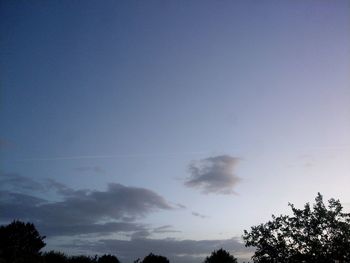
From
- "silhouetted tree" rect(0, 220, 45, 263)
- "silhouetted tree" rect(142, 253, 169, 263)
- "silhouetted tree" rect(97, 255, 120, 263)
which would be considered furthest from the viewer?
"silhouetted tree" rect(142, 253, 169, 263)

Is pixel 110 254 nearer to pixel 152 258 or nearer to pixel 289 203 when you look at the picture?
pixel 152 258

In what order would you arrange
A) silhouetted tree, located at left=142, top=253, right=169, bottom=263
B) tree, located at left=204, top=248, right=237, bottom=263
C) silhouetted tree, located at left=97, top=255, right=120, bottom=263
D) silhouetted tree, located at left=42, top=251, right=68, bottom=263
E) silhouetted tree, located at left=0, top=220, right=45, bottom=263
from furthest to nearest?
silhouetted tree, located at left=142, top=253, right=169, bottom=263
silhouetted tree, located at left=97, top=255, right=120, bottom=263
silhouetted tree, located at left=0, top=220, right=45, bottom=263
tree, located at left=204, top=248, right=237, bottom=263
silhouetted tree, located at left=42, top=251, right=68, bottom=263

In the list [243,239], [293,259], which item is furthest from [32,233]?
[293,259]

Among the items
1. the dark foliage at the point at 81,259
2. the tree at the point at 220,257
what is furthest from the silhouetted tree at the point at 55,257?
the tree at the point at 220,257

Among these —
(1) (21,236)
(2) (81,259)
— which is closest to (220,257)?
(2) (81,259)

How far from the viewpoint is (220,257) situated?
93.2m

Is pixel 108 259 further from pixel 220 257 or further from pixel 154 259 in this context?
pixel 220 257

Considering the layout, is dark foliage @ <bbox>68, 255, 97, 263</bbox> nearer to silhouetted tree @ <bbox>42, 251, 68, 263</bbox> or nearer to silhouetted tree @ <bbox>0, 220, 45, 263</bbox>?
silhouetted tree @ <bbox>42, 251, 68, 263</bbox>

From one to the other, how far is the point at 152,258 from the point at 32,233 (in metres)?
42.9

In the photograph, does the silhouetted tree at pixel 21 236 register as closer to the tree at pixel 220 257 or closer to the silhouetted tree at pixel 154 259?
the silhouetted tree at pixel 154 259

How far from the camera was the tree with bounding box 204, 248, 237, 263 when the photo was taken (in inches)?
3627

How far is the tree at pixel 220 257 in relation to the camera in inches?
3627

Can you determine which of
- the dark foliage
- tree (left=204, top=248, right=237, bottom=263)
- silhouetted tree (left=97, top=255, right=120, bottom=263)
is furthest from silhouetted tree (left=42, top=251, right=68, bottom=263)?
tree (left=204, top=248, right=237, bottom=263)

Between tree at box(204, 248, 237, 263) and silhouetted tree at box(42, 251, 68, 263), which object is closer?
silhouetted tree at box(42, 251, 68, 263)
